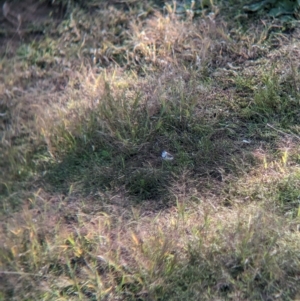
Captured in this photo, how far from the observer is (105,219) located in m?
3.71

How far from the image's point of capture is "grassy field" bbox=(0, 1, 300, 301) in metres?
3.26

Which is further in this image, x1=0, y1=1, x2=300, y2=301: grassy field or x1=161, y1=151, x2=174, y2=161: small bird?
x1=161, y1=151, x2=174, y2=161: small bird

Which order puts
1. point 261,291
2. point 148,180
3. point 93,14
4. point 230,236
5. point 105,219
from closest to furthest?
point 261,291, point 230,236, point 105,219, point 148,180, point 93,14

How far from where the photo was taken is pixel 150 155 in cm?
417

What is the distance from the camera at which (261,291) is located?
3.05 meters

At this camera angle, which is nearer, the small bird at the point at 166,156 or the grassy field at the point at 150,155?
the grassy field at the point at 150,155

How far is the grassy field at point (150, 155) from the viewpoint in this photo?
10.7 ft

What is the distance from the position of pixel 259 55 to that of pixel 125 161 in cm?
150

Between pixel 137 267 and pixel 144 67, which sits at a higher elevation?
pixel 144 67

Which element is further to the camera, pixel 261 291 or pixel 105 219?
pixel 105 219

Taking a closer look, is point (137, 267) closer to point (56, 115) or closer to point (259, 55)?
point (56, 115)

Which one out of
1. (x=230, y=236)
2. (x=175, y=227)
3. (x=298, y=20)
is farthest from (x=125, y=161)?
(x=298, y=20)

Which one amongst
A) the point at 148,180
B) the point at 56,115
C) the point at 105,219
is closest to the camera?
the point at 105,219

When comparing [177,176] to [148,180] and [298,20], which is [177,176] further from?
[298,20]
